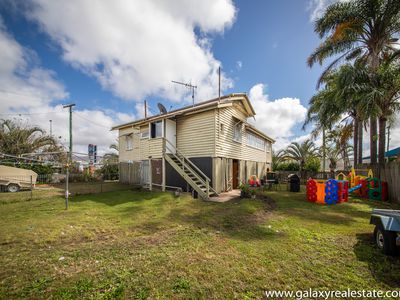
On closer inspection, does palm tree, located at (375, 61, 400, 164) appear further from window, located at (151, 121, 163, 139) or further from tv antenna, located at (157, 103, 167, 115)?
tv antenna, located at (157, 103, 167, 115)

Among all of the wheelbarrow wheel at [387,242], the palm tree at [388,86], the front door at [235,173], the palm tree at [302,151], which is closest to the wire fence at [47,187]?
the front door at [235,173]

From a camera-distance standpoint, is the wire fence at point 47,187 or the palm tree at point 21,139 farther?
the palm tree at point 21,139

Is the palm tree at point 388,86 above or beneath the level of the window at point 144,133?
above

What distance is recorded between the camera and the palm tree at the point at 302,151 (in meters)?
28.8

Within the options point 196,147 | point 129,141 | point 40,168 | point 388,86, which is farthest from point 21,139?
point 388,86

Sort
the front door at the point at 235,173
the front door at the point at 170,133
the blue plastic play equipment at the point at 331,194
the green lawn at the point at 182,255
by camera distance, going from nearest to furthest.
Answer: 1. the green lawn at the point at 182,255
2. the blue plastic play equipment at the point at 331,194
3. the front door at the point at 170,133
4. the front door at the point at 235,173

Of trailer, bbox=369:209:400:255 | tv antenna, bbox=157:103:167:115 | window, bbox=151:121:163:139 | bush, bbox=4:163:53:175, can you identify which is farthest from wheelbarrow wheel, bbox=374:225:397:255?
bush, bbox=4:163:53:175

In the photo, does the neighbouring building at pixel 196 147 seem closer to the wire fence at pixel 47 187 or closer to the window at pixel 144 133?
the window at pixel 144 133

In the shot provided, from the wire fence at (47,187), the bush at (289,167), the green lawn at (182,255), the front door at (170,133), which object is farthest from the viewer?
the bush at (289,167)

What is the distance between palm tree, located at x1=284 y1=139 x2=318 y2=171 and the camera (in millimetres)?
28814

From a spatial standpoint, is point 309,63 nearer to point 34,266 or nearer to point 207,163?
point 207,163

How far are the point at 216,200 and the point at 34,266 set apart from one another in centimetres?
783

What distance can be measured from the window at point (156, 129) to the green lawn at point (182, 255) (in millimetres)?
7158

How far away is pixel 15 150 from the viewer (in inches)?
862
